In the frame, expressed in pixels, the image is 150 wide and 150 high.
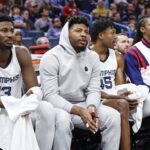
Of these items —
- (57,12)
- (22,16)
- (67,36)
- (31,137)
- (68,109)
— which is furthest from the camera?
(57,12)

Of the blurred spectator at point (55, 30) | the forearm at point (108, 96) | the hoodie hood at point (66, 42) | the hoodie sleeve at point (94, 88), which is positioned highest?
the hoodie hood at point (66, 42)

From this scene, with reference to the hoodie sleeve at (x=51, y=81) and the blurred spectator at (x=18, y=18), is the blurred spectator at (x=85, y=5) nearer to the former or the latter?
the blurred spectator at (x=18, y=18)

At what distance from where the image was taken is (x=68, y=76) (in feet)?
13.9

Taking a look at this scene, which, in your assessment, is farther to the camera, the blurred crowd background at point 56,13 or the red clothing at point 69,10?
the red clothing at point 69,10

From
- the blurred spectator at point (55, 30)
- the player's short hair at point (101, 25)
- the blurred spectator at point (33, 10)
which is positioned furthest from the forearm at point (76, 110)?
the blurred spectator at point (33, 10)

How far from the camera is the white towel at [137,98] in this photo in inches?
177

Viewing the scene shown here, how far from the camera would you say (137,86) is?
15.3 ft

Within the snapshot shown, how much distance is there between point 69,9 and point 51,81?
9665 millimetres

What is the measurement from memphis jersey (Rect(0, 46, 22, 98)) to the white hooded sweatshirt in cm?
21

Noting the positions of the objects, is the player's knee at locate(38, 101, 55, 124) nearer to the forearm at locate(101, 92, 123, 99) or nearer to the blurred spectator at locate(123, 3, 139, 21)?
the forearm at locate(101, 92, 123, 99)

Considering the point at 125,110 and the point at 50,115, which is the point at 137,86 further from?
the point at 50,115

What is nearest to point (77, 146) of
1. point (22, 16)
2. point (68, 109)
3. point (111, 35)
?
point (68, 109)

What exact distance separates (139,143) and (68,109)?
120 centimetres

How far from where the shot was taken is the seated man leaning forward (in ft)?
13.0
